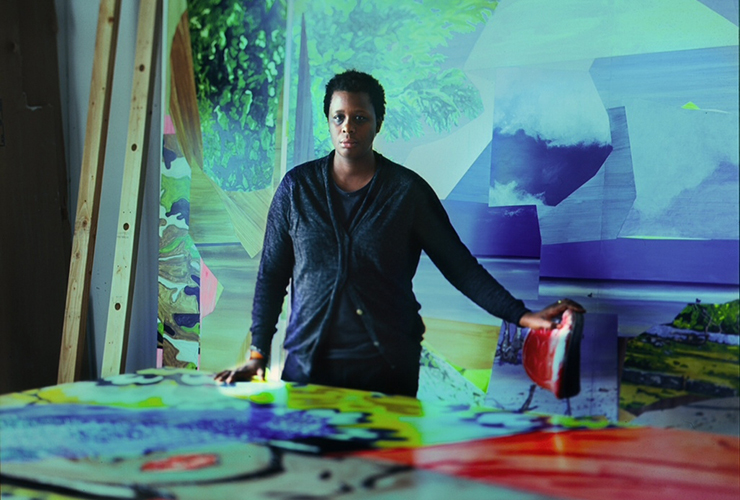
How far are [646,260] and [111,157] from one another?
2280 mm

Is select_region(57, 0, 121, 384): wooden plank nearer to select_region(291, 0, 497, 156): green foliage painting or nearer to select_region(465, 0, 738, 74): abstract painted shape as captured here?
select_region(291, 0, 497, 156): green foliage painting

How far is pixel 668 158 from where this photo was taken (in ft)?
6.59

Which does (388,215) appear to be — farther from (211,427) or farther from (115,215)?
(115,215)

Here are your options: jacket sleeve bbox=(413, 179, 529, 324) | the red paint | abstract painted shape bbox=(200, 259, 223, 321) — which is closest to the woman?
jacket sleeve bbox=(413, 179, 529, 324)

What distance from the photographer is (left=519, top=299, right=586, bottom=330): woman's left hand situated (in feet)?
6.92

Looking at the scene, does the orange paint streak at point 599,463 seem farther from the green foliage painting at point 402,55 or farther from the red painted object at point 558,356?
the green foliage painting at point 402,55

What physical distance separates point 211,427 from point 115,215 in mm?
1869

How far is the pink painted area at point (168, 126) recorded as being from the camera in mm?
2859

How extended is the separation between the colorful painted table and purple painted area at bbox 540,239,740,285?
543 millimetres

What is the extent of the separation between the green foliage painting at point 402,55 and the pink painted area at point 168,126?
698mm

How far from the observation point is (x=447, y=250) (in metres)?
2.29

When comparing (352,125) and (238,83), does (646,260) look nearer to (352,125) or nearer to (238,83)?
(352,125)

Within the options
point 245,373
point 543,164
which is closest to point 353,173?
point 543,164

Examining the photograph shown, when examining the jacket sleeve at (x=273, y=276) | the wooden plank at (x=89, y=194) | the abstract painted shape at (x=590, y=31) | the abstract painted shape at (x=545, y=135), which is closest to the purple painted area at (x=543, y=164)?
the abstract painted shape at (x=545, y=135)
